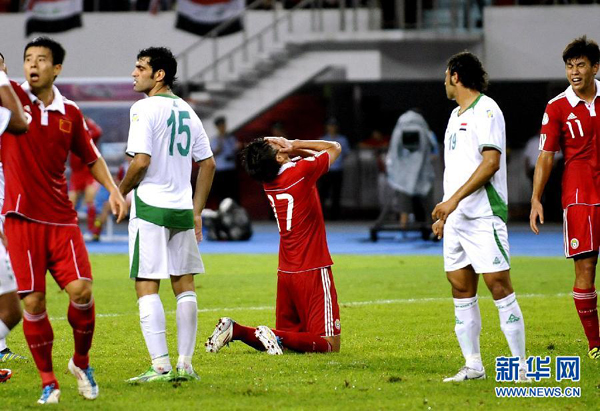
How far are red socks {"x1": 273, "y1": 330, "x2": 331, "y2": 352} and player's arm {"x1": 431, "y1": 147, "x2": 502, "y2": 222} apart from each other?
7.12ft

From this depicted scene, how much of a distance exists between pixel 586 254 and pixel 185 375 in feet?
10.8

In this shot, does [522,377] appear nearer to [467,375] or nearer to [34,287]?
[467,375]

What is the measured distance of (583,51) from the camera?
8555 millimetres

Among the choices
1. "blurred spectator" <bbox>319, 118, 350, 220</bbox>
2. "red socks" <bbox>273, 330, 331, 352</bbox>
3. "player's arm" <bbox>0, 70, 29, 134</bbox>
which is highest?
"player's arm" <bbox>0, 70, 29, 134</bbox>

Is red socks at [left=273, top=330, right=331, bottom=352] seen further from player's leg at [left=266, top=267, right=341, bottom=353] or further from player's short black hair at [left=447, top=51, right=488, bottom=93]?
player's short black hair at [left=447, top=51, right=488, bottom=93]

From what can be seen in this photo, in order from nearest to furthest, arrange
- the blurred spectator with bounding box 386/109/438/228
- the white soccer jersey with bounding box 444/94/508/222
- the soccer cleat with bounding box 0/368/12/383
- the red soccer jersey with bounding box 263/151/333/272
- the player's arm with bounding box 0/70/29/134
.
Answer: the player's arm with bounding box 0/70/29/134 < the white soccer jersey with bounding box 444/94/508/222 < the soccer cleat with bounding box 0/368/12/383 < the red soccer jersey with bounding box 263/151/333/272 < the blurred spectator with bounding box 386/109/438/228

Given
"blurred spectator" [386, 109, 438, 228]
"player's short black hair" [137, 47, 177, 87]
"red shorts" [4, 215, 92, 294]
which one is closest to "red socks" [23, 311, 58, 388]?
"red shorts" [4, 215, 92, 294]

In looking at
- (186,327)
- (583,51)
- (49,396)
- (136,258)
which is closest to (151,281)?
(136,258)

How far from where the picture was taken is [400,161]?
2212 cm

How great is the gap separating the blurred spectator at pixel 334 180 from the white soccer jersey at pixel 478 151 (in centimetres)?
1939

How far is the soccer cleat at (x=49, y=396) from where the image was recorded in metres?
6.91

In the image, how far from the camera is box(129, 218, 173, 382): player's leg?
762 centimetres

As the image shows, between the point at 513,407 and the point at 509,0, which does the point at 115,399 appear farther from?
the point at 509,0

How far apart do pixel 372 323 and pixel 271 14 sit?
19.0 m
